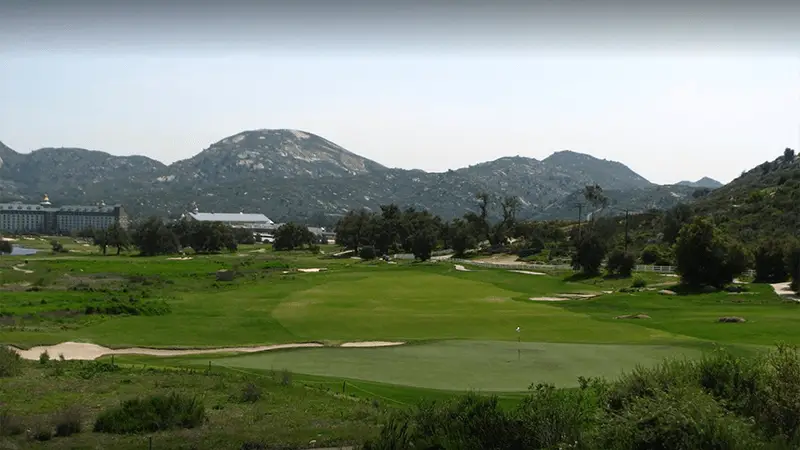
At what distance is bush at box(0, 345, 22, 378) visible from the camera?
24.4m

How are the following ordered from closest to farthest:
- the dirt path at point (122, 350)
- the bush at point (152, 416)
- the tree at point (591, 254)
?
the bush at point (152, 416) < the dirt path at point (122, 350) < the tree at point (591, 254)

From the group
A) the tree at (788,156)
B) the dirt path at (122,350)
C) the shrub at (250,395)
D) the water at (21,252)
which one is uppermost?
the tree at (788,156)

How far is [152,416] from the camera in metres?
17.5

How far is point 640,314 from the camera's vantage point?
44875 millimetres

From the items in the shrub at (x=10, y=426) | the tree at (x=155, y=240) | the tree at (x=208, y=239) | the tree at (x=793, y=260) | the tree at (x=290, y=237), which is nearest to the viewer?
the shrub at (x=10, y=426)

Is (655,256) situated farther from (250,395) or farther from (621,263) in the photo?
(250,395)

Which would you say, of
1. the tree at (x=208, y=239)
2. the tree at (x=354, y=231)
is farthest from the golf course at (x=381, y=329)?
the tree at (x=208, y=239)

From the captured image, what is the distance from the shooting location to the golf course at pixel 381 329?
85.2 feet

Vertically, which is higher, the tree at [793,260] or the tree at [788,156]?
the tree at [788,156]

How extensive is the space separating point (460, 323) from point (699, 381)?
90.6 feet

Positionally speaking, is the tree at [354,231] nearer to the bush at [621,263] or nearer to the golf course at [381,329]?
Answer: the golf course at [381,329]

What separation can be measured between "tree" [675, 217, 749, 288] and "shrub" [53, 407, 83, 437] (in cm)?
5367

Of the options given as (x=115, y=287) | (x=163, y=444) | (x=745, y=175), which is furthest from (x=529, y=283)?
(x=745, y=175)

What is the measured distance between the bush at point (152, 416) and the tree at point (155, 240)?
11944 centimetres
